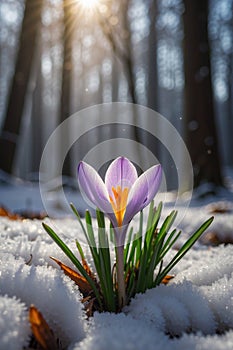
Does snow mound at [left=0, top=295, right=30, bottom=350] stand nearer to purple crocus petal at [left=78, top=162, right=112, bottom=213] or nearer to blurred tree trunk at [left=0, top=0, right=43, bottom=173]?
purple crocus petal at [left=78, top=162, right=112, bottom=213]

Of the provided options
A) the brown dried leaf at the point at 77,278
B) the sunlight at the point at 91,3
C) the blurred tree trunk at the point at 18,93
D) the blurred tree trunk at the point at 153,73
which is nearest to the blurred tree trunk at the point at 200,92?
the sunlight at the point at 91,3

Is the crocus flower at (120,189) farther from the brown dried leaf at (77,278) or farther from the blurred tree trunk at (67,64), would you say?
the blurred tree trunk at (67,64)

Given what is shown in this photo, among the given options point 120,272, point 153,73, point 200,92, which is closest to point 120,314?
point 120,272

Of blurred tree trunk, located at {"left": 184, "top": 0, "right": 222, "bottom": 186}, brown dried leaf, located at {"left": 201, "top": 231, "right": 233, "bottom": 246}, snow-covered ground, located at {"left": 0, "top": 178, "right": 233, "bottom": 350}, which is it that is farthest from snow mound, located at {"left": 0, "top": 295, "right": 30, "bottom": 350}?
blurred tree trunk, located at {"left": 184, "top": 0, "right": 222, "bottom": 186}

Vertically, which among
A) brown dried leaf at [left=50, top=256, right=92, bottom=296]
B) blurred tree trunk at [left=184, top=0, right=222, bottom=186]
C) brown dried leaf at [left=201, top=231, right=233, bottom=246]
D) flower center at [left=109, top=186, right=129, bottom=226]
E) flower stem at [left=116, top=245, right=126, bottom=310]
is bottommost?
brown dried leaf at [left=201, top=231, right=233, bottom=246]

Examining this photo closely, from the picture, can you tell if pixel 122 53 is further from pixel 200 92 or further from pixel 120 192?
pixel 120 192

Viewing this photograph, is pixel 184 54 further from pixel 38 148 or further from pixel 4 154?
pixel 38 148

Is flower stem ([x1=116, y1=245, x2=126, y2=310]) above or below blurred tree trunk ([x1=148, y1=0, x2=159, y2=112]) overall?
below

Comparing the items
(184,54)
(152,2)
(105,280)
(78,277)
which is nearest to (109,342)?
(105,280)
